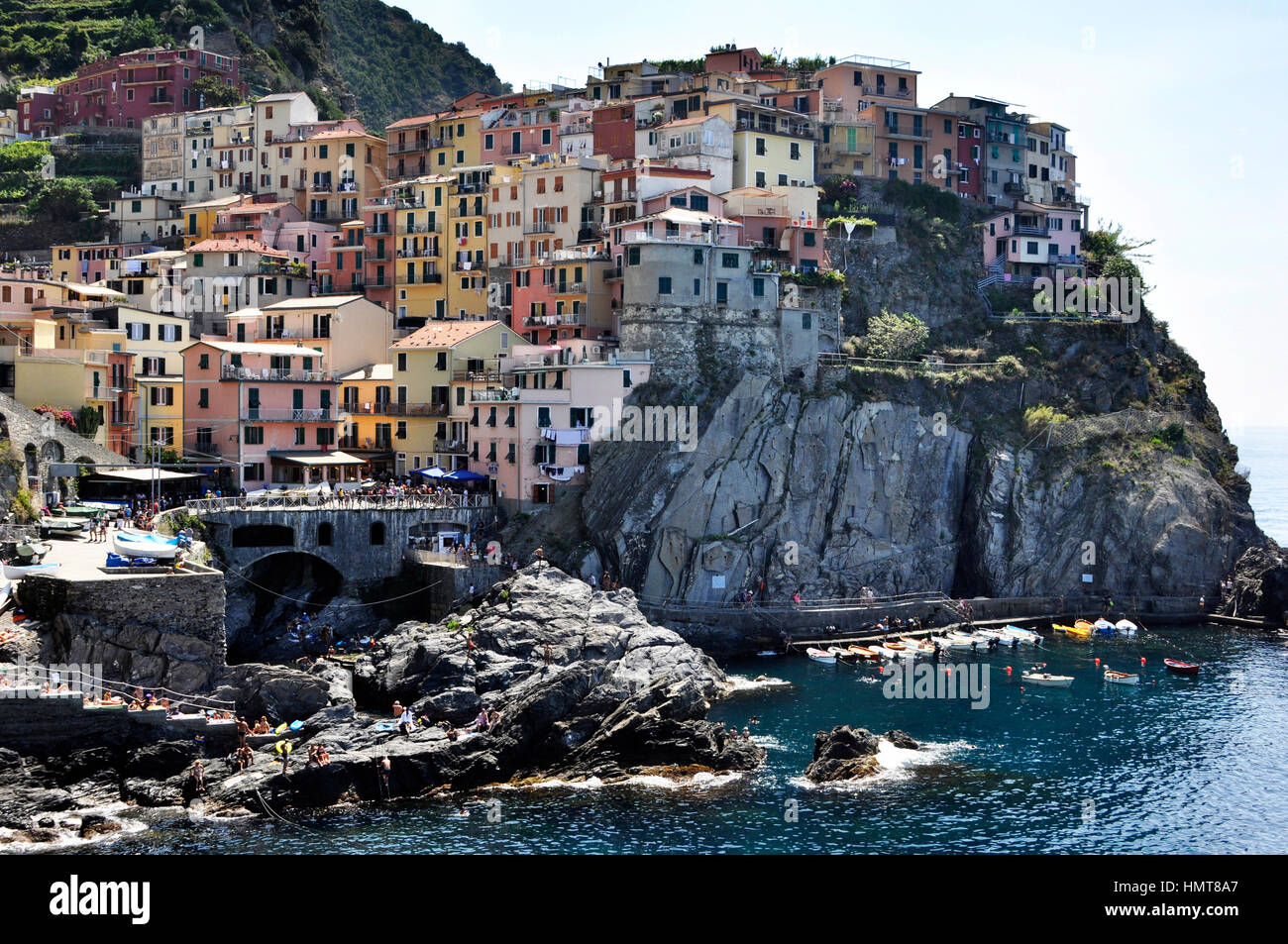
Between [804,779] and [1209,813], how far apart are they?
48.0 ft

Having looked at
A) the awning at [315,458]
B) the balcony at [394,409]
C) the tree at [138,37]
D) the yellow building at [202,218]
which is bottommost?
the awning at [315,458]

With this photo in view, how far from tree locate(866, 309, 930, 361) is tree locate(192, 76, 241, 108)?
67.1m

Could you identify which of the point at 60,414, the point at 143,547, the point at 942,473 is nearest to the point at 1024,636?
the point at 942,473

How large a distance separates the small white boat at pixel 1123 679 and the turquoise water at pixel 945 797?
116cm

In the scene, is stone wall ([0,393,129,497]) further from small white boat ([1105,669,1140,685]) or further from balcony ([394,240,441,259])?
small white boat ([1105,669,1140,685])

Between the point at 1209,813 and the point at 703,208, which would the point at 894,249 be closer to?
the point at 703,208

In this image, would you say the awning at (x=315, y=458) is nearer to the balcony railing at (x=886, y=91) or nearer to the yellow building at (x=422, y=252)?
the yellow building at (x=422, y=252)

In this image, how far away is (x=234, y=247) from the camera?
10312 centimetres

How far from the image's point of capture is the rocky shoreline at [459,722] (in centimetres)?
4847

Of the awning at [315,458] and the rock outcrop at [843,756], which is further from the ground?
the awning at [315,458]

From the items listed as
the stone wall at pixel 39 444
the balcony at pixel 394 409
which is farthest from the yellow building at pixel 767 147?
the stone wall at pixel 39 444

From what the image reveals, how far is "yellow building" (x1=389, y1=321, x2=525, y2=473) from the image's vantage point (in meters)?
85.7
